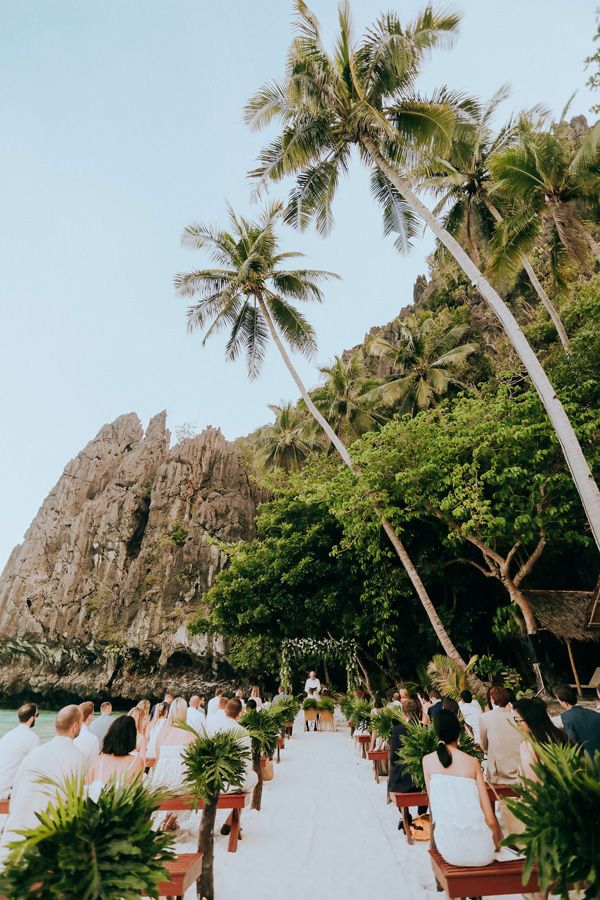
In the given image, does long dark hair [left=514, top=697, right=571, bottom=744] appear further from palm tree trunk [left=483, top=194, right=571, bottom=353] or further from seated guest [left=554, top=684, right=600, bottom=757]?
palm tree trunk [left=483, top=194, right=571, bottom=353]

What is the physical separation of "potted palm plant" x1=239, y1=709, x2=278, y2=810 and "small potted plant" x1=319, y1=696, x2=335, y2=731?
8.08 m

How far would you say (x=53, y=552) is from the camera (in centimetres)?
3844

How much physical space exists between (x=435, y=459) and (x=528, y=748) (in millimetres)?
10310

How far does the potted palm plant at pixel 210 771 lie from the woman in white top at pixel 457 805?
2025 millimetres

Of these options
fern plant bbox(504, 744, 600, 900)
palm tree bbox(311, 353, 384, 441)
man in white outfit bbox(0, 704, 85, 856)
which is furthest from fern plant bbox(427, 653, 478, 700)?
palm tree bbox(311, 353, 384, 441)

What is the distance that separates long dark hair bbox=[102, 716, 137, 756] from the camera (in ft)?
12.7

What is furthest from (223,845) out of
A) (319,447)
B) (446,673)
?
(319,447)

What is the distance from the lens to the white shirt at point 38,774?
3.17m

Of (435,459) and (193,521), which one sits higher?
(193,521)

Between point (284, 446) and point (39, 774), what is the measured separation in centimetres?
2669

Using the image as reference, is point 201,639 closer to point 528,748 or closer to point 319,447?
point 319,447

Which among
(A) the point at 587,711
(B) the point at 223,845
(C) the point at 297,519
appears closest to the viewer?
(A) the point at 587,711

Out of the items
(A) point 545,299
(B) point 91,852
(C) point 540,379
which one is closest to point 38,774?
(B) point 91,852

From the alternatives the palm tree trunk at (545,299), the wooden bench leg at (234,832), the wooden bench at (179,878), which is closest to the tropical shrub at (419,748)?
the wooden bench leg at (234,832)
